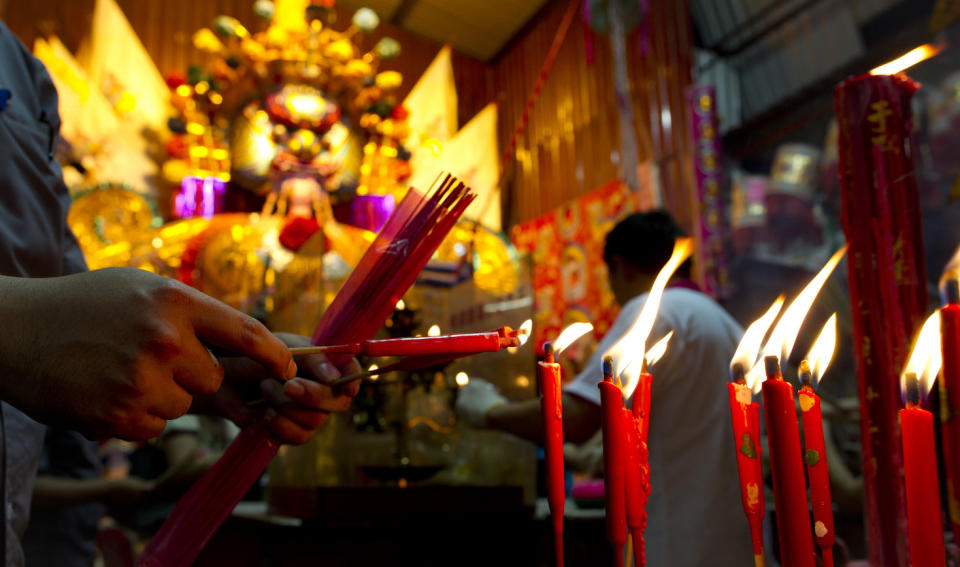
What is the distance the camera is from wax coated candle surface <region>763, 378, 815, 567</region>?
0.40 meters

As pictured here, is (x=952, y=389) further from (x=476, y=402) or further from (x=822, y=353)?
(x=476, y=402)

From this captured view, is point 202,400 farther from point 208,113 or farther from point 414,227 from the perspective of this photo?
point 208,113

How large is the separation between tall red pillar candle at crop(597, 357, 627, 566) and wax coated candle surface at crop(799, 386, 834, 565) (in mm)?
113

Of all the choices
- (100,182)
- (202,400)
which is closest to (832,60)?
(202,400)

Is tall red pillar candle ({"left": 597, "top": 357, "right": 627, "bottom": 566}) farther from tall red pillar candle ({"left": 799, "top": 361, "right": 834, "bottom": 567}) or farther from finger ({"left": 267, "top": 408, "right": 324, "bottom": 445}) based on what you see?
finger ({"left": 267, "top": 408, "right": 324, "bottom": 445})

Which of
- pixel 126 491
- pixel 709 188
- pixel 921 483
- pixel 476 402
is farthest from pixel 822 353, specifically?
pixel 709 188

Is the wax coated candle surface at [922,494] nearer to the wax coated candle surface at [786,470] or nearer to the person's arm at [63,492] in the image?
the wax coated candle surface at [786,470]

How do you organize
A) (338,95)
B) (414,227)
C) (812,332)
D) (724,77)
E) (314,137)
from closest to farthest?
(414,227), (812,332), (724,77), (314,137), (338,95)

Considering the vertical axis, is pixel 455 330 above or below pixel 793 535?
above

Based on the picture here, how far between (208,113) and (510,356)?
3.50m

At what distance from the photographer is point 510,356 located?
1.83 m

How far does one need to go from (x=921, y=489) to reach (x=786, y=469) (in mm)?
67

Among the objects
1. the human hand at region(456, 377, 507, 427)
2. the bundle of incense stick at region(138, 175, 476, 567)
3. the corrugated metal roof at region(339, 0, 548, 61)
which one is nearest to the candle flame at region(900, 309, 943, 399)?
the bundle of incense stick at region(138, 175, 476, 567)

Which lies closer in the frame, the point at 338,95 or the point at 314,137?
the point at 314,137
